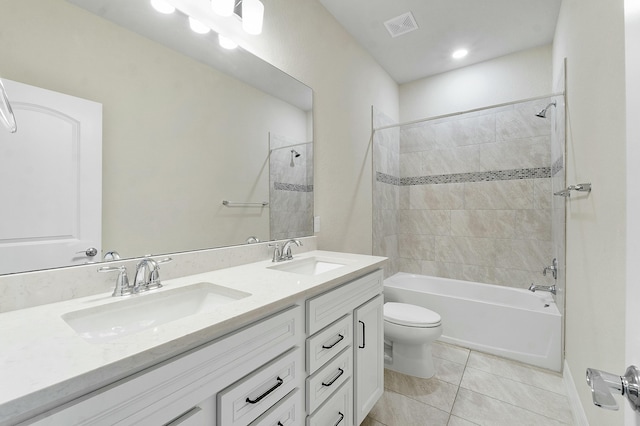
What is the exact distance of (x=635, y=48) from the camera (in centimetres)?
41

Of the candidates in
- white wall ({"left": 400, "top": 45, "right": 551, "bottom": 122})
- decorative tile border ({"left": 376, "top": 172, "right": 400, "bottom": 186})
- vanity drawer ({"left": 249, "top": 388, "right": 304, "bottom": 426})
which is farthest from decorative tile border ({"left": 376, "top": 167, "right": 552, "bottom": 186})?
vanity drawer ({"left": 249, "top": 388, "right": 304, "bottom": 426})

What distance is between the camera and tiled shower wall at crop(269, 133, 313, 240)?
1.71m

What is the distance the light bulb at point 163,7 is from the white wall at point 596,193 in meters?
1.68

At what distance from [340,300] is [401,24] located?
2230 millimetres

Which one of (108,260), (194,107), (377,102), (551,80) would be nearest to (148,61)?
(194,107)

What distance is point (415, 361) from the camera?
1994 millimetres

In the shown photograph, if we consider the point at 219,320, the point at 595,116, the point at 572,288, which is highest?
the point at 595,116

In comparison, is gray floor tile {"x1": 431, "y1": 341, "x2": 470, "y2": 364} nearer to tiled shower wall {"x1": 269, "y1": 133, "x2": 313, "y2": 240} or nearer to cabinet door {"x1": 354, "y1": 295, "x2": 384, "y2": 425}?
cabinet door {"x1": 354, "y1": 295, "x2": 384, "y2": 425}

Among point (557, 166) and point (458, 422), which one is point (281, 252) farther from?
point (557, 166)

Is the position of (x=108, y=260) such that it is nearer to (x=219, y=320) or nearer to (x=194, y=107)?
(x=219, y=320)

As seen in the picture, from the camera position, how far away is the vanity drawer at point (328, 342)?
3.43 feet

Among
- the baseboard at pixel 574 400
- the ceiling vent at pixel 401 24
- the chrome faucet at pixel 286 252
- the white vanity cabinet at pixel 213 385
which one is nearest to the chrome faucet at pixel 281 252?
the chrome faucet at pixel 286 252

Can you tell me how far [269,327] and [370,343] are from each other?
792 millimetres

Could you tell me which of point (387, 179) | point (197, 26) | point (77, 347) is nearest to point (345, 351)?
point (77, 347)
